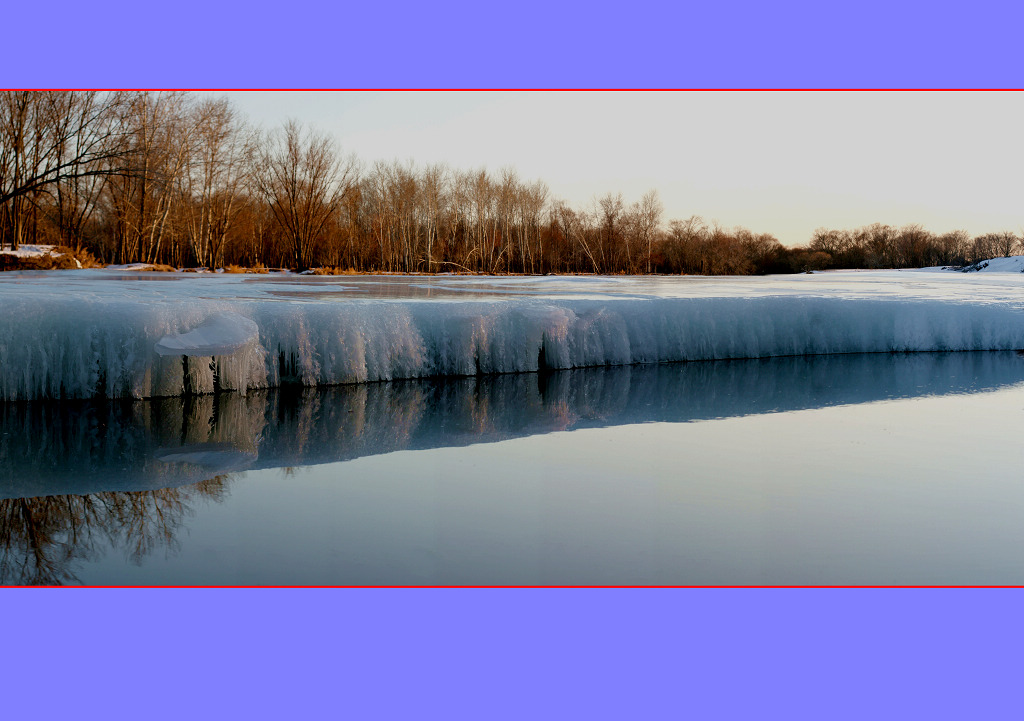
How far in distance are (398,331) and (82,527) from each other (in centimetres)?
611

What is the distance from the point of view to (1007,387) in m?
11.2

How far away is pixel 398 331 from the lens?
35.6 feet

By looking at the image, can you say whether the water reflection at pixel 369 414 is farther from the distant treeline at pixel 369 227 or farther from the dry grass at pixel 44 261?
the distant treeline at pixel 369 227

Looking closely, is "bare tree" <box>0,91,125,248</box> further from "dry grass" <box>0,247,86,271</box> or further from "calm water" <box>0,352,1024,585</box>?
"calm water" <box>0,352,1024,585</box>

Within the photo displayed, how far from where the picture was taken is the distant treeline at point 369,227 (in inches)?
1122

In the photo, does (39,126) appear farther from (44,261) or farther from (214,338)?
(214,338)

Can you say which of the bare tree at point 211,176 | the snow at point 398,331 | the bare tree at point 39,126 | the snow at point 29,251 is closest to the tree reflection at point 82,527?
the snow at point 398,331

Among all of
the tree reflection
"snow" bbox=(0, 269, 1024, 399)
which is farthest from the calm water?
"snow" bbox=(0, 269, 1024, 399)

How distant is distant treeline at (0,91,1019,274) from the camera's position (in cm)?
2850

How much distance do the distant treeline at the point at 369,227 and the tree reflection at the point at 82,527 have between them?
23267 millimetres

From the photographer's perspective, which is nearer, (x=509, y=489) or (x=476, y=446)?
(x=509, y=489)

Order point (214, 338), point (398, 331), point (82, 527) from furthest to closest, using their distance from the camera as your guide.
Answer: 1. point (398, 331)
2. point (214, 338)
3. point (82, 527)

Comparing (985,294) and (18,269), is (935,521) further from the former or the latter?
(18,269)

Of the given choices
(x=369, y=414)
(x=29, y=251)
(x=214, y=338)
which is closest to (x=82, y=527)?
(x=369, y=414)
